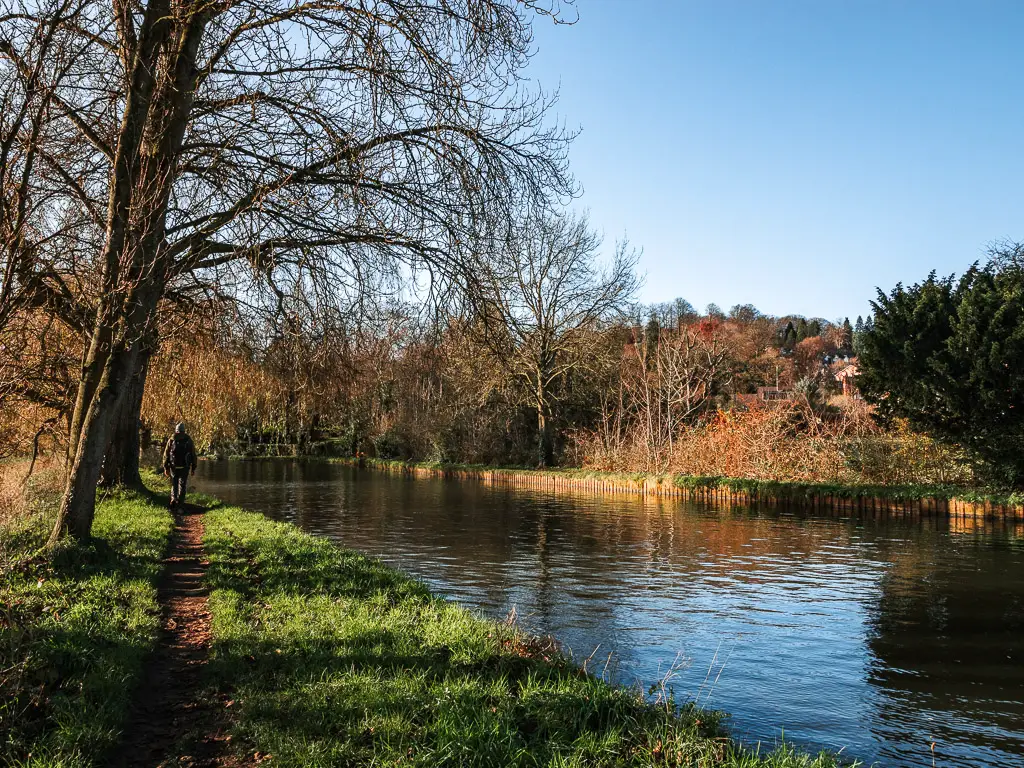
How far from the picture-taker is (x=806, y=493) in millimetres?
20203

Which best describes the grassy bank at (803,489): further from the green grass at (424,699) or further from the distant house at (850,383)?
the green grass at (424,699)

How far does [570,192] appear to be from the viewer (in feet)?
31.1

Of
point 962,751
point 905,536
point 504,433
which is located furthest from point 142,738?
point 504,433

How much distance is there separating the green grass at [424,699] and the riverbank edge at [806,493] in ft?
49.5

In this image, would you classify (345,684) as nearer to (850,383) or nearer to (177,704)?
(177,704)

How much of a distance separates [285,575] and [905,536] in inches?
483

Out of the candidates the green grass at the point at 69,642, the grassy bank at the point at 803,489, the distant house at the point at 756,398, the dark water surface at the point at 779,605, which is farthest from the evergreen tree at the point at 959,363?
the green grass at the point at 69,642

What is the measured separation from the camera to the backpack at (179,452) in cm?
1569

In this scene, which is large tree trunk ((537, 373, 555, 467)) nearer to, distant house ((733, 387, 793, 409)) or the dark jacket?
distant house ((733, 387, 793, 409))

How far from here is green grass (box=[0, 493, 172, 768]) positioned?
4027 mm

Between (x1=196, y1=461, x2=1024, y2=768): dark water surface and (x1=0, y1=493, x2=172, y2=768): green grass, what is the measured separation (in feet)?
12.6

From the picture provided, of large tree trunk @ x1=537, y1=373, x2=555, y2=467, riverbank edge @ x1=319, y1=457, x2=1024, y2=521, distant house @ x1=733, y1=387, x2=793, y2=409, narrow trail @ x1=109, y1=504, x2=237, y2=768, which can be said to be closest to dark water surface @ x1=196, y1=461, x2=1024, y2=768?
riverbank edge @ x1=319, y1=457, x2=1024, y2=521

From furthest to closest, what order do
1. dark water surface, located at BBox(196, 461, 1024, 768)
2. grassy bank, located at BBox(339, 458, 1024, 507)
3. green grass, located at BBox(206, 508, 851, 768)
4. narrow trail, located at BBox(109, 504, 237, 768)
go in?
grassy bank, located at BBox(339, 458, 1024, 507) → dark water surface, located at BBox(196, 461, 1024, 768) → narrow trail, located at BBox(109, 504, 237, 768) → green grass, located at BBox(206, 508, 851, 768)

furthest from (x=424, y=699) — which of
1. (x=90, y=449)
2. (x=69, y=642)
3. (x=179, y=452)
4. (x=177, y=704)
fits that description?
(x=179, y=452)
